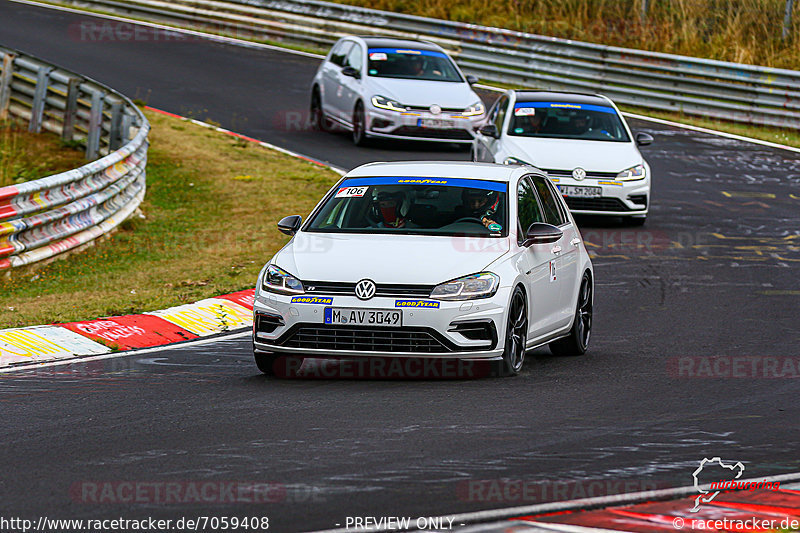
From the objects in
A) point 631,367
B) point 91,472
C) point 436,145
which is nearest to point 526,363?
point 631,367

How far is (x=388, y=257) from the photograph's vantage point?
9203 millimetres

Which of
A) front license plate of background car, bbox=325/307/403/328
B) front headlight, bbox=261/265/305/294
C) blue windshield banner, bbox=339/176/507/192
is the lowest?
front license plate of background car, bbox=325/307/403/328

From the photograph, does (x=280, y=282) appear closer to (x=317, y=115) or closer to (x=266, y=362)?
(x=266, y=362)

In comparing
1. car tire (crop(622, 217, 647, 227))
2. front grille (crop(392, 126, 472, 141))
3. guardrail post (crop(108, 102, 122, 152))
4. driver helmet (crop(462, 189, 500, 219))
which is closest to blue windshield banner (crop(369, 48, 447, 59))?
front grille (crop(392, 126, 472, 141))

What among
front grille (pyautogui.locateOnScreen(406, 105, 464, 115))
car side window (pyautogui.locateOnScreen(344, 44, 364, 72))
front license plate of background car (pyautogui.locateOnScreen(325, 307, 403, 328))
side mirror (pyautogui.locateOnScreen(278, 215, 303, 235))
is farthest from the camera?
car side window (pyautogui.locateOnScreen(344, 44, 364, 72))

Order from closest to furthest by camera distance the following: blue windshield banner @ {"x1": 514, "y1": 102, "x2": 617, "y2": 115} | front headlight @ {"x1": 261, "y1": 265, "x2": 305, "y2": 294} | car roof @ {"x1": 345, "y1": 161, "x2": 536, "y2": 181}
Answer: front headlight @ {"x1": 261, "y1": 265, "x2": 305, "y2": 294} < car roof @ {"x1": 345, "y1": 161, "x2": 536, "y2": 181} < blue windshield banner @ {"x1": 514, "y1": 102, "x2": 617, "y2": 115}

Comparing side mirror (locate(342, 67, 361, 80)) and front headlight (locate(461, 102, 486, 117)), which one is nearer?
front headlight (locate(461, 102, 486, 117))

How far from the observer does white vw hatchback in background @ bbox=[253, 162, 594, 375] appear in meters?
8.96

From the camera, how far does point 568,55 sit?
2931cm

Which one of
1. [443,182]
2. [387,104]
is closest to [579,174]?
[387,104]

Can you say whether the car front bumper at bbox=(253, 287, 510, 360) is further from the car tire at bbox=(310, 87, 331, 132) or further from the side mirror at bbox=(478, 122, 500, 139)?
the car tire at bbox=(310, 87, 331, 132)

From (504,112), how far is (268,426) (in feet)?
40.8

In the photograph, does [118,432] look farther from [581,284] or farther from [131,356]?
[581,284]

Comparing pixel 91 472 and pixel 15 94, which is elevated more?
pixel 91 472
